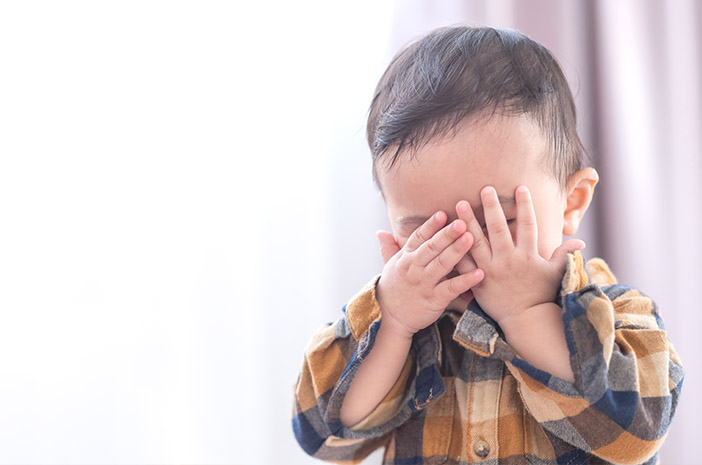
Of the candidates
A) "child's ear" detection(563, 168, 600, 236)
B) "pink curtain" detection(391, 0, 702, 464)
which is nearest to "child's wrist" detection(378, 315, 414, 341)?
"child's ear" detection(563, 168, 600, 236)

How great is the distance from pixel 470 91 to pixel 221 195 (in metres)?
0.50

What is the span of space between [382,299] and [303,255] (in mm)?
353

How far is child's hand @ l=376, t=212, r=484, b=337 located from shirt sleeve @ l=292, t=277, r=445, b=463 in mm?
23

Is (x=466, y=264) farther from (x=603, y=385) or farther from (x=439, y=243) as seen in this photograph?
(x=603, y=385)

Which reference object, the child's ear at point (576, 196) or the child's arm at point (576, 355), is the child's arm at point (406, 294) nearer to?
the child's arm at point (576, 355)

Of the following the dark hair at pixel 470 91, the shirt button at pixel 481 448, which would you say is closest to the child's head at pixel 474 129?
the dark hair at pixel 470 91

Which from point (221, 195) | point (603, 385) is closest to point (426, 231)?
point (603, 385)

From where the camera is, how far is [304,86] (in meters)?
1.10

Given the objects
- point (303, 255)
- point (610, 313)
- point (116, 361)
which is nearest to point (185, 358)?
point (116, 361)

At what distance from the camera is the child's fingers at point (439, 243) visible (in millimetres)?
694

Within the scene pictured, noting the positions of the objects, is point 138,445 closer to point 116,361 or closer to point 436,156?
point 116,361

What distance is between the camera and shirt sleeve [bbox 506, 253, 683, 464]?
2.07 ft

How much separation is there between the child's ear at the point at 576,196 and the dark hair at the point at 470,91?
2 centimetres

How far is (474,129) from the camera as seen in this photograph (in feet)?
2.33
